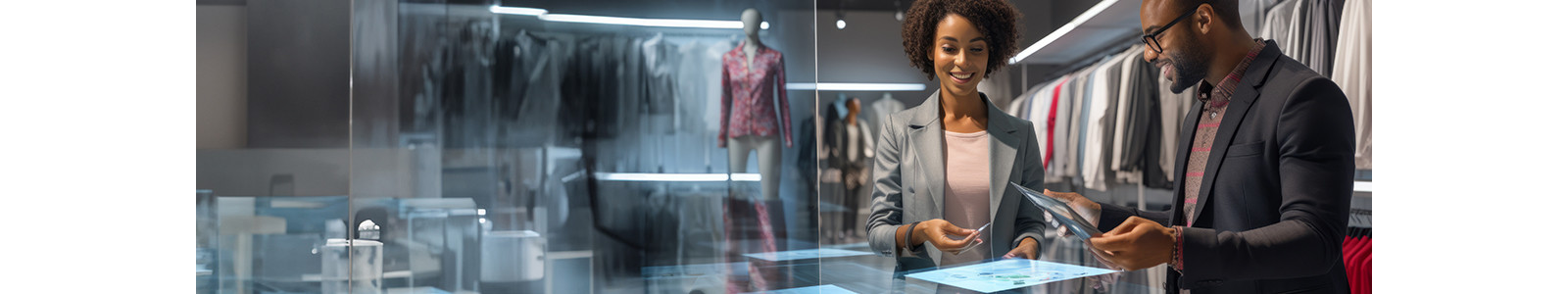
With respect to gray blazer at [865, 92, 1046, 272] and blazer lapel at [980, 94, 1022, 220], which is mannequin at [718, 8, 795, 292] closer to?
gray blazer at [865, 92, 1046, 272]

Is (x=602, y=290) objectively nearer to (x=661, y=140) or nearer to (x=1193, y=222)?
(x=661, y=140)

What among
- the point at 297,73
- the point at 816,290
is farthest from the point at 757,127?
the point at 297,73

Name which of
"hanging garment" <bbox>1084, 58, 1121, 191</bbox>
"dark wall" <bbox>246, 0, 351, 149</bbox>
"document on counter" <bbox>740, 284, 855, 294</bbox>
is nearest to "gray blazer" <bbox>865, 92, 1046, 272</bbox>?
"hanging garment" <bbox>1084, 58, 1121, 191</bbox>

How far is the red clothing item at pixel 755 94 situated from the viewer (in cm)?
335

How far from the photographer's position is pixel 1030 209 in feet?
8.33

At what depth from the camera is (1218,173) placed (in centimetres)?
171

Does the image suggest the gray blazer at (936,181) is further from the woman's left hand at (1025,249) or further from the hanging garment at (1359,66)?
the hanging garment at (1359,66)

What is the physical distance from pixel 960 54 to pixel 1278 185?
3.41ft

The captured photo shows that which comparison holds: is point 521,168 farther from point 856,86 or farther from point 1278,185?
point 1278,185

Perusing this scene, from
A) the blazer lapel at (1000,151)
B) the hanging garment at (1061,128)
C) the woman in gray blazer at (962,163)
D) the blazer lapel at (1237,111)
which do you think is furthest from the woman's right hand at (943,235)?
the blazer lapel at (1237,111)

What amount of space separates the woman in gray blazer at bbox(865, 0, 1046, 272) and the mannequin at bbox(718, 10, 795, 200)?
2.50 feet

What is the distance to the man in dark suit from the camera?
5.06ft

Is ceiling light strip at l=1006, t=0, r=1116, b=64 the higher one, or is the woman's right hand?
ceiling light strip at l=1006, t=0, r=1116, b=64

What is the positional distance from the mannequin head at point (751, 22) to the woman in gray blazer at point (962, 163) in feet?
2.84
